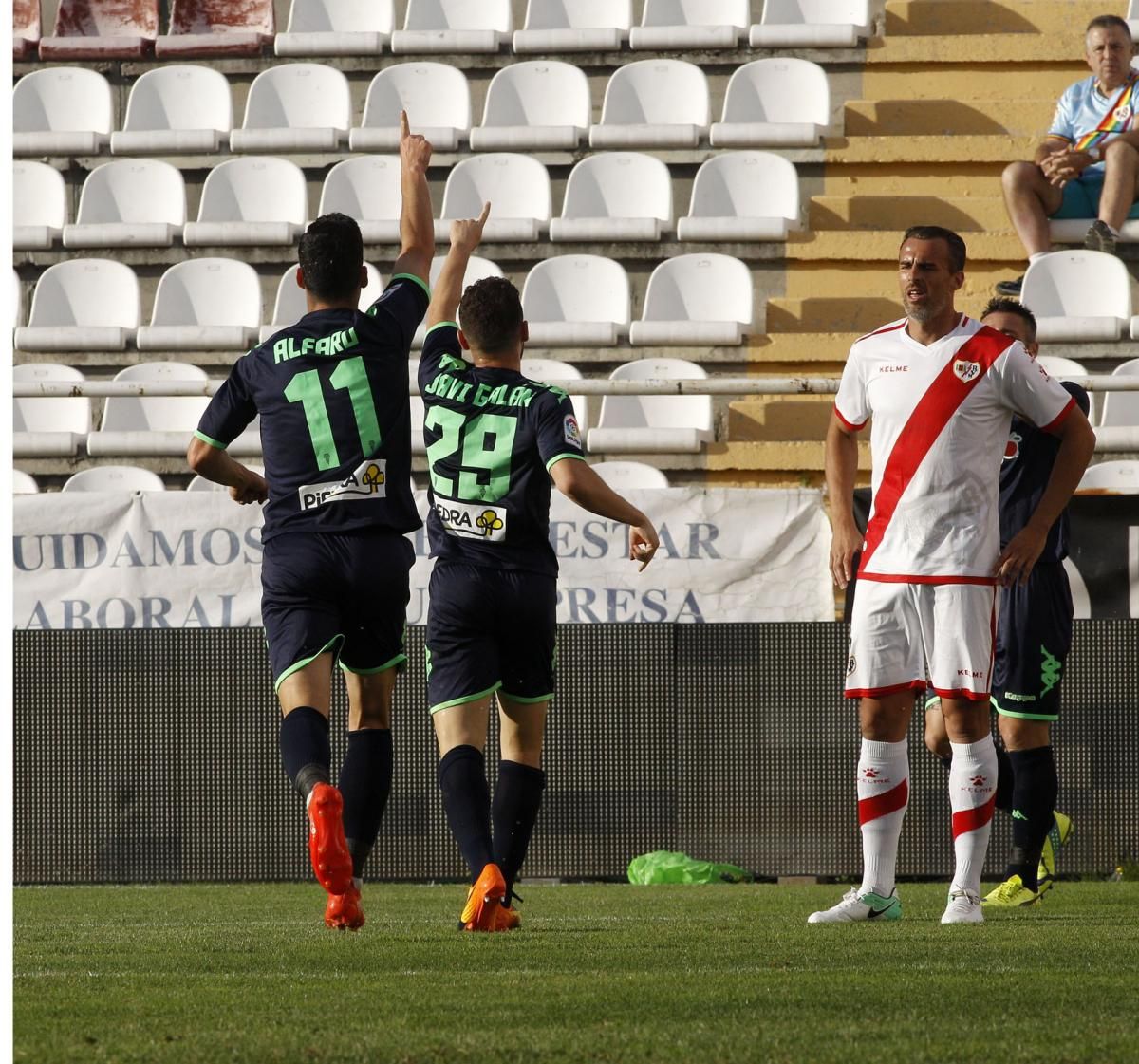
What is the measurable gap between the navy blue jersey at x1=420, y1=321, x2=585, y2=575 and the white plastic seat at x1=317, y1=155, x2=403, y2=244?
8.57m

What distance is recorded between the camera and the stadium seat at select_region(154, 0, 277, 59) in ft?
49.8

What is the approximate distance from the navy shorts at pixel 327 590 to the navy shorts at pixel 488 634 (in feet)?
0.52

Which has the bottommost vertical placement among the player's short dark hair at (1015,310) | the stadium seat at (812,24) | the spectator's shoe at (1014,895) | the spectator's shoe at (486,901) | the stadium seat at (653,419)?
the spectator's shoe at (1014,895)

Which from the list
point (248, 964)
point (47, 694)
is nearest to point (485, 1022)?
point (248, 964)

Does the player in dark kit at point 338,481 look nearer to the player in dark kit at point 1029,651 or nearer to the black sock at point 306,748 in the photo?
the black sock at point 306,748

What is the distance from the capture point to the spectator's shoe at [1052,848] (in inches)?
265

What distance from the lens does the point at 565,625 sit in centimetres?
867

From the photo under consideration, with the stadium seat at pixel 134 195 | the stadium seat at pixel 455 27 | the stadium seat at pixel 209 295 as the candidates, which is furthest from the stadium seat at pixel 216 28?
the stadium seat at pixel 209 295

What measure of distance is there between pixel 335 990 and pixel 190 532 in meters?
5.63

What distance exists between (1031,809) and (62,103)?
1115 cm

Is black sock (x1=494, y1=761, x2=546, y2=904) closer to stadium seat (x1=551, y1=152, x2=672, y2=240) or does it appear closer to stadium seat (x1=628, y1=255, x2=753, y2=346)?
stadium seat (x1=628, y1=255, x2=753, y2=346)

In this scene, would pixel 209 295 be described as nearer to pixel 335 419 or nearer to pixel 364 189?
pixel 364 189

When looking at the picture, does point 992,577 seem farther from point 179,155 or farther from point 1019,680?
point 179,155

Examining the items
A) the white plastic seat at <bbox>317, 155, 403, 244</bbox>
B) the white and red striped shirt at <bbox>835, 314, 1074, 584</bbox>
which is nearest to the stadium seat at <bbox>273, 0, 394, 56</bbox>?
the white plastic seat at <bbox>317, 155, 403, 244</bbox>
